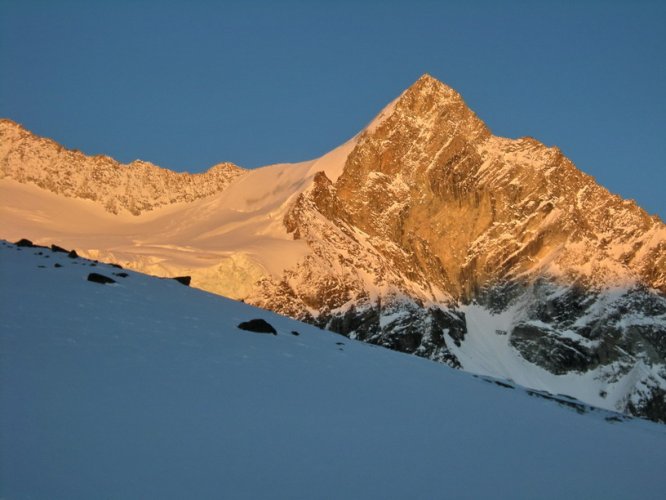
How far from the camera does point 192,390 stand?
64.6 feet

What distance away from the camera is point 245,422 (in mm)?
18203

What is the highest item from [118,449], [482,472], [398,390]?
[398,390]

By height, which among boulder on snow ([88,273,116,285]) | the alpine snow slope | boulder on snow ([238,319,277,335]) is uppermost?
boulder on snow ([88,273,116,285])

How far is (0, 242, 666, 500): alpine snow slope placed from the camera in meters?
15.1

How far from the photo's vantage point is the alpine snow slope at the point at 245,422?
15.1 metres

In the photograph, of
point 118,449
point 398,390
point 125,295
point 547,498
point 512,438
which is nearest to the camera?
point 118,449

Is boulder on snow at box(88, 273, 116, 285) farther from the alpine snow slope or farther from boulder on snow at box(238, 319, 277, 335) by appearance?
boulder on snow at box(238, 319, 277, 335)

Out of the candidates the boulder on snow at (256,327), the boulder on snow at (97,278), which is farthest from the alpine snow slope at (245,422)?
the boulder on snow at (97,278)

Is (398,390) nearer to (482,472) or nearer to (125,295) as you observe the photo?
(482,472)

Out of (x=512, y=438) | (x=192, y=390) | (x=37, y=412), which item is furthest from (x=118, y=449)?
(x=512, y=438)

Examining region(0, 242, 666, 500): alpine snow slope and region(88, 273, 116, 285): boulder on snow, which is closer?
region(0, 242, 666, 500): alpine snow slope

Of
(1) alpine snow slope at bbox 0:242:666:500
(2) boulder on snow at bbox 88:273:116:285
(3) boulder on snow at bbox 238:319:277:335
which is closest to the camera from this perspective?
(1) alpine snow slope at bbox 0:242:666:500

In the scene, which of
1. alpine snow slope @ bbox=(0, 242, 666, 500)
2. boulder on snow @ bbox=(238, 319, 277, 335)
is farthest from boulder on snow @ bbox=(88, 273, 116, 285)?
boulder on snow @ bbox=(238, 319, 277, 335)

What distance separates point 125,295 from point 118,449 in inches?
595
